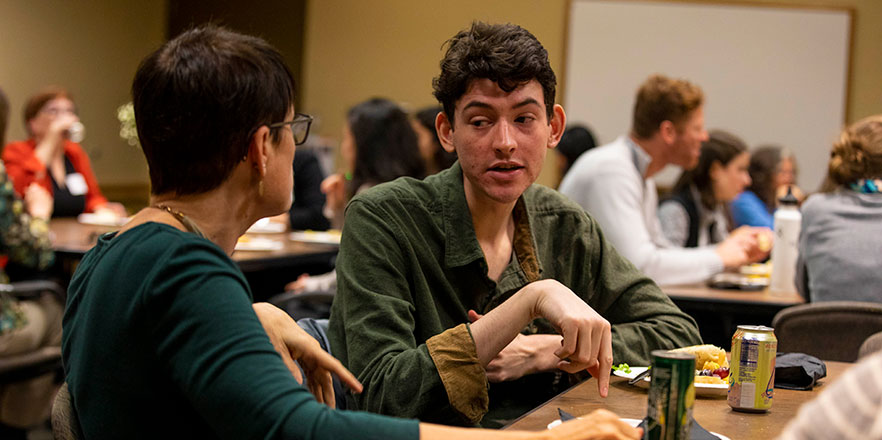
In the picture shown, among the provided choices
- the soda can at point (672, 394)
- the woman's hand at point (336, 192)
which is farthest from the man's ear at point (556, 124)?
the woman's hand at point (336, 192)

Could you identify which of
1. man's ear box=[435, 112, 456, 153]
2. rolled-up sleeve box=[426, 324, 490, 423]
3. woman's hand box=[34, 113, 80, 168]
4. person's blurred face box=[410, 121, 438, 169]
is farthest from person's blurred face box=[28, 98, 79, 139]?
rolled-up sleeve box=[426, 324, 490, 423]

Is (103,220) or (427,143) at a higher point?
(427,143)

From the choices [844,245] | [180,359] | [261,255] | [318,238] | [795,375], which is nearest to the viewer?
[180,359]

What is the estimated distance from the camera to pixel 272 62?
1.21 meters

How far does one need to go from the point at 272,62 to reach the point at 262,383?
448 millimetres

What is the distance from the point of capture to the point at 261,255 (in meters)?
3.80

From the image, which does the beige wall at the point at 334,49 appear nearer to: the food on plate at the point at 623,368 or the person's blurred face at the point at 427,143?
the person's blurred face at the point at 427,143

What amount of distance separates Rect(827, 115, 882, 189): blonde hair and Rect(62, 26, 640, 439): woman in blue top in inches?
92.8

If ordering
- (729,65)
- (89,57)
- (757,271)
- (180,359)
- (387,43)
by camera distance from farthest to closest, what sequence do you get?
(387,43) → (89,57) → (729,65) → (757,271) → (180,359)

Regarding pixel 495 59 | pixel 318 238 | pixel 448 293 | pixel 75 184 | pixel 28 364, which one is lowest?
pixel 28 364

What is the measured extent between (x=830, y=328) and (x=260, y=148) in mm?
1978

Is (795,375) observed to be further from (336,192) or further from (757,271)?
(336,192)

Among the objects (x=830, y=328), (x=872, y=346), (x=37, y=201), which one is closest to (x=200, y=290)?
(x=872, y=346)

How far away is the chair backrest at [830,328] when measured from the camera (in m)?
2.57
